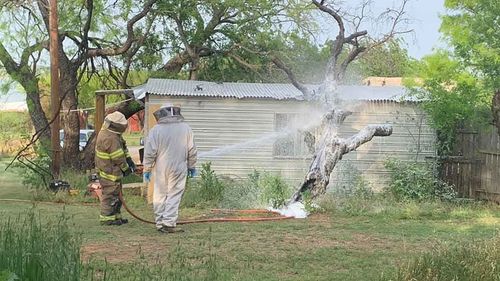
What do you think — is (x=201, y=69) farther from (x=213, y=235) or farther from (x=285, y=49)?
(x=213, y=235)

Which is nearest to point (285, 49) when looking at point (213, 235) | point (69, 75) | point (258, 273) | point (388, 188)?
point (69, 75)

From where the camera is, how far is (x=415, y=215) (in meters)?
10.8

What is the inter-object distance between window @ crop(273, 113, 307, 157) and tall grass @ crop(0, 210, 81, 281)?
1062 cm

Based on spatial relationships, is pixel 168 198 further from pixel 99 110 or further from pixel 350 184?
pixel 99 110

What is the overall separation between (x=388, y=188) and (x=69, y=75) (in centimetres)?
996

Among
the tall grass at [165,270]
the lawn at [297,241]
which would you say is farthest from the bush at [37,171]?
the tall grass at [165,270]

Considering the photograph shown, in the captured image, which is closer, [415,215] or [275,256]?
[275,256]

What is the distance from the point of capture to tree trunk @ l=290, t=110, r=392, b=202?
1183 cm

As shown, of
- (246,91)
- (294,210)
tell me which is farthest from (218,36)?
(294,210)

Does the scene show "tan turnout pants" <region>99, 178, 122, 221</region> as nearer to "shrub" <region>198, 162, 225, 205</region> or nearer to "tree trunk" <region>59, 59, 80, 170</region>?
"shrub" <region>198, 162, 225, 205</region>

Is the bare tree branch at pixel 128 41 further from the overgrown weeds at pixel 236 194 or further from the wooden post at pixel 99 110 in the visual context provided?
the overgrown weeds at pixel 236 194

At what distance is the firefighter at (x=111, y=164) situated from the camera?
374 inches

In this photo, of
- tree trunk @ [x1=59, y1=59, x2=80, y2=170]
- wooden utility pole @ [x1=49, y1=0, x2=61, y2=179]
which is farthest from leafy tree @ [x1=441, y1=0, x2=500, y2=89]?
tree trunk @ [x1=59, y1=59, x2=80, y2=170]

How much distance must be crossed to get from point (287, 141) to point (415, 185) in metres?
3.33
